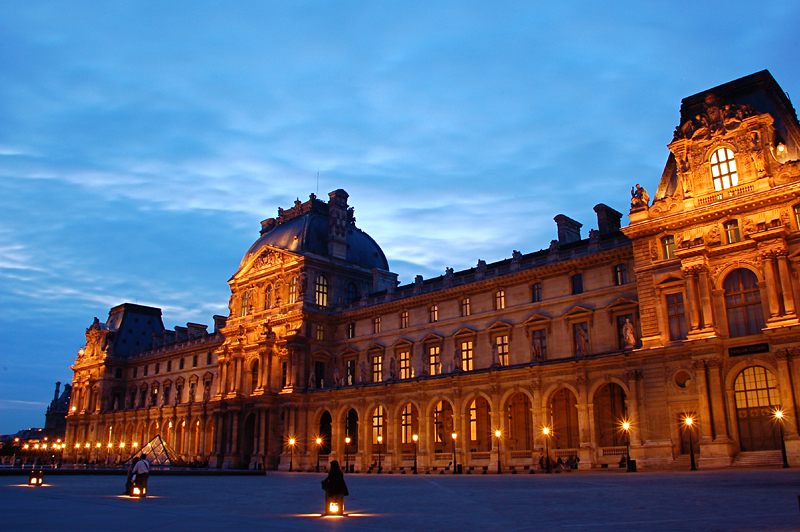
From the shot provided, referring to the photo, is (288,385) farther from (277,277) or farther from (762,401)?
(762,401)

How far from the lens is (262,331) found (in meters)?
68.5

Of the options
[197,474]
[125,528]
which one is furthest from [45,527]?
[197,474]

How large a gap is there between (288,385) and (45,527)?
5114 centimetres

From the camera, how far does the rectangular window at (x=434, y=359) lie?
56.6 metres

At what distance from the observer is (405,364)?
5956cm

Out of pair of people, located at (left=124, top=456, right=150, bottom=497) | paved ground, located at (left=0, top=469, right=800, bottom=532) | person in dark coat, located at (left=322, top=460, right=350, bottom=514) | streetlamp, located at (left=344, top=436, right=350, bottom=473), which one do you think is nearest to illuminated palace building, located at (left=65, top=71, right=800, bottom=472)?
streetlamp, located at (left=344, top=436, right=350, bottom=473)

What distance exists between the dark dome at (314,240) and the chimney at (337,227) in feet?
3.09

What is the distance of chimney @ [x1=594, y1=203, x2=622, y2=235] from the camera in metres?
50.9

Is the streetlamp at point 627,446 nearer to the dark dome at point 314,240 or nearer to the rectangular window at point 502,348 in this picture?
the rectangular window at point 502,348

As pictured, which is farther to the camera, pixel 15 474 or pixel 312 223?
pixel 312 223

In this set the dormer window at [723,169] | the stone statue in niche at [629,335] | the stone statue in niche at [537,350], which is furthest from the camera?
the stone statue in niche at [537,350]

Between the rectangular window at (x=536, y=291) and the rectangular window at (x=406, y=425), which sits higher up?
the rectangular window at (x=536, y=291)

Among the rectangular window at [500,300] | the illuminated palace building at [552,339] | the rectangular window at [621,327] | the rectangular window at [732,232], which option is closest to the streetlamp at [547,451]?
the illuminated palace building at [552,339]

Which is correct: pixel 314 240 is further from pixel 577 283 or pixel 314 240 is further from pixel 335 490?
pixel 335 490
